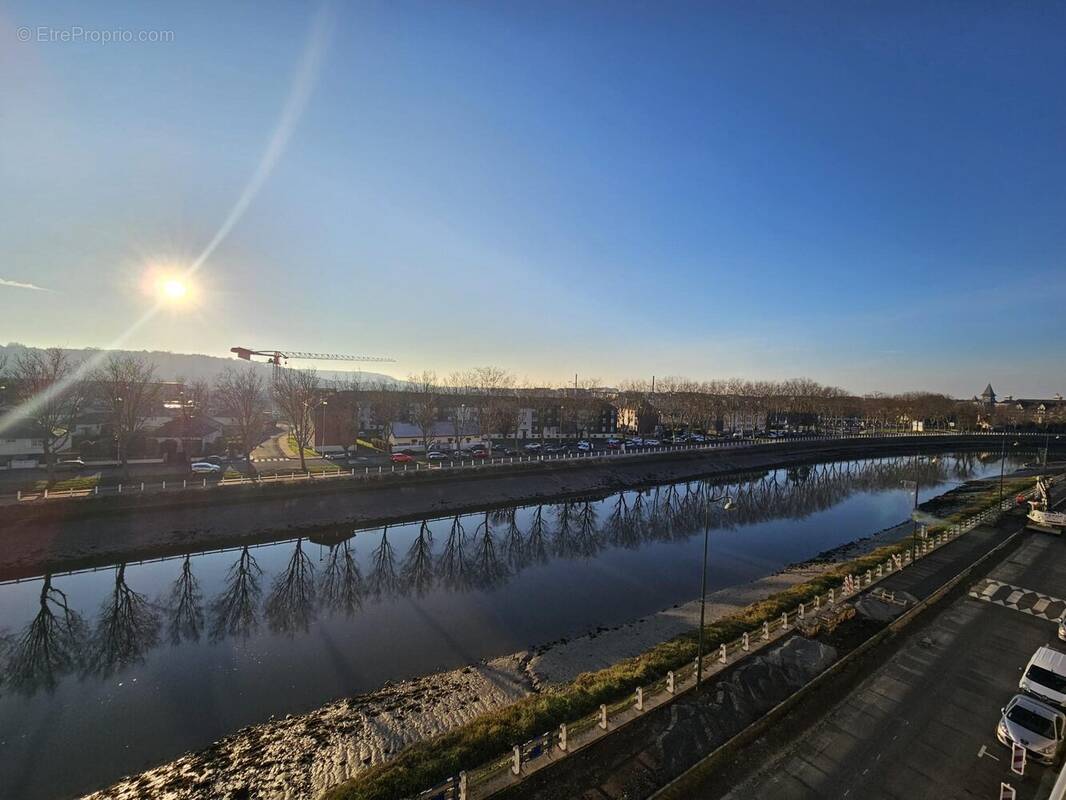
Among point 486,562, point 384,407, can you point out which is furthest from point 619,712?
point 384,407

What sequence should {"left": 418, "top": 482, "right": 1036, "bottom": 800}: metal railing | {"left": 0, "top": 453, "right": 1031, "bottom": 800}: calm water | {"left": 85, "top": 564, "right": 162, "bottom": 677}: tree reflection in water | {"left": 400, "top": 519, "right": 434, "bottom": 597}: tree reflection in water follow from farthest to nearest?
{"left": 400, "top": 519, "right": 434, "bottom": 597}: tree reflection in water, {"left": 85, "top": 564, "right": 162, "bottom": 677}: tree reflection in water, {"left": 0, "top": 453, "right": 1031, "bottom": 800}: calm water, {"left": 418, "top": 482, "right": 1036, "bottom": 800}: metal railing

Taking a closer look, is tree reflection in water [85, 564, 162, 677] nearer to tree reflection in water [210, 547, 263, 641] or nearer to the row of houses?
tree reflection in water [210, 547, 263, 641]

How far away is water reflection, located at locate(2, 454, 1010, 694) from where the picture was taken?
832 inches

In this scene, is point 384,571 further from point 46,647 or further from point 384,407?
point 384,407

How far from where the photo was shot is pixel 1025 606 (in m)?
22.5

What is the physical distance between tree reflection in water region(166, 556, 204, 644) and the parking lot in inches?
932

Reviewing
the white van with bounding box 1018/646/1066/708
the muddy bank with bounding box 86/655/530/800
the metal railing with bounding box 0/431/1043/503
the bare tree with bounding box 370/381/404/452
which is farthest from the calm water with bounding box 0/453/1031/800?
the bare tree with bounding box 370/381/404/452

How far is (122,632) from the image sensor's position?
2227 cm

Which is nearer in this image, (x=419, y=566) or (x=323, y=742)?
(x=323, y=742)

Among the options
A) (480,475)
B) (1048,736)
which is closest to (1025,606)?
(1048,736)

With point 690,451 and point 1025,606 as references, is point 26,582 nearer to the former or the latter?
point 1025,606

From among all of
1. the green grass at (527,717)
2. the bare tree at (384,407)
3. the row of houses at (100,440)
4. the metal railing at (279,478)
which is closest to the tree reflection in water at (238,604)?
the metal railing at (279,478)

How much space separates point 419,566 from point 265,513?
52.7 ft

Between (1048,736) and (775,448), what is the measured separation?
78.6 m
